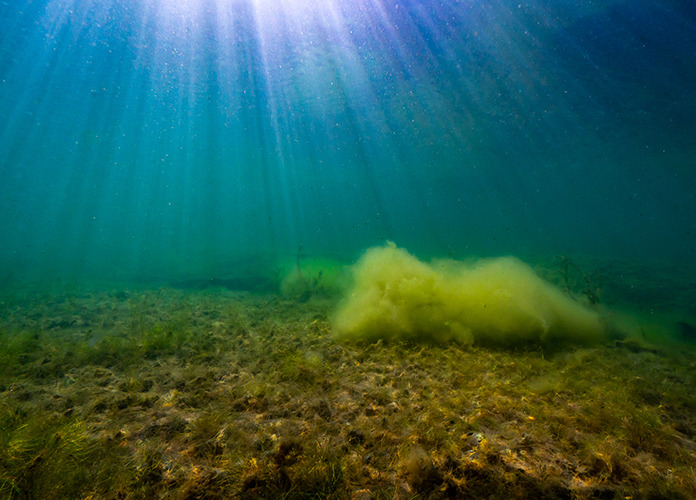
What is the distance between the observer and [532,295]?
650cm

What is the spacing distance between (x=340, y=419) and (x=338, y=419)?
25 mm

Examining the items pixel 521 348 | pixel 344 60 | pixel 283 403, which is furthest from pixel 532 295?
pixel 344 60

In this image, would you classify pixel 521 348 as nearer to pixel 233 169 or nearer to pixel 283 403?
pixel 283 403

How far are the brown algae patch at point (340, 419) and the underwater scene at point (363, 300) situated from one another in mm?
31

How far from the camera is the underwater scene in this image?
2.50 metres

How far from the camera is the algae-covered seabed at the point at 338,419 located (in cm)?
224

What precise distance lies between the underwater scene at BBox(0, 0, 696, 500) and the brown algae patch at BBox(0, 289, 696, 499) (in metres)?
0.03

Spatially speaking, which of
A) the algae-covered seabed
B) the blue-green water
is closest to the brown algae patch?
the algae-covered seabed

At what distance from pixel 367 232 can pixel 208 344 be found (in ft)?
428

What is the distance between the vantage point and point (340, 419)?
129 inches

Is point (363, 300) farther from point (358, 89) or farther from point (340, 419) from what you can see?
point (358, 89)

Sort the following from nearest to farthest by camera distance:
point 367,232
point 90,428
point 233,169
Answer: point 90,428, point 233,169, point 367,232

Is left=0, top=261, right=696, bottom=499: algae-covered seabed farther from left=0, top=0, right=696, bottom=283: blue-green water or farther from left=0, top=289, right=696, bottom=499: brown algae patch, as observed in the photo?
left=0, top=0, right=696, bottom=283: blue-green water

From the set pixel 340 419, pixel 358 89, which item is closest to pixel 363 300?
pixel 340 419
